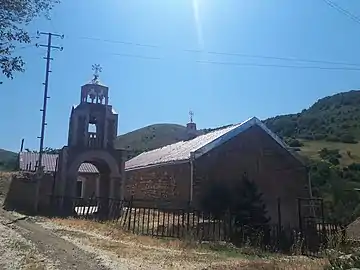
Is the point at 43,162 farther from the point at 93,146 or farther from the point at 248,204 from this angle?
the point at 248,204

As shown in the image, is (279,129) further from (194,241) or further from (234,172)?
(194,241)

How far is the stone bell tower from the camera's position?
27.6 m

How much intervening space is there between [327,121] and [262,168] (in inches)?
2089

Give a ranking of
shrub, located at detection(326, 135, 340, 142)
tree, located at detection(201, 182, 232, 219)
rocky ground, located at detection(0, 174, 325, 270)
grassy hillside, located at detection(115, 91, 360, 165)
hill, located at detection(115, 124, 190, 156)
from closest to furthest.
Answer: rocky ground, located at detection(0, 174, 325, 270) → tree, located at detection(201, 182, 232, 219) → grassy hillside, located at detection(115, 91, 360, 165) → shrub, located at detection(326, 135, 340, 142) → hill, located at detection(115, 124, 190, 156)

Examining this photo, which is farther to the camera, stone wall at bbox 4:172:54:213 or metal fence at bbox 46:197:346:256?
stone wall at bbox 4:172:54:213

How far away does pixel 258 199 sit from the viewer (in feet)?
82.4

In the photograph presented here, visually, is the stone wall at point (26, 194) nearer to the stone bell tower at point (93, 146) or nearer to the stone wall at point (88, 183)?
the stone bell tower at point (93, 146)

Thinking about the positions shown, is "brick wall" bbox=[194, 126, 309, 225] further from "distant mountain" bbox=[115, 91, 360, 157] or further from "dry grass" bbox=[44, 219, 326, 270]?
"distant mountain" bbox=[115, 91, 360, 157]

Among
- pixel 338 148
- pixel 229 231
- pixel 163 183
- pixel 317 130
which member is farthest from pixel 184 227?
pixel 317 130

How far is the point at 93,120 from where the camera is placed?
29.4 metres

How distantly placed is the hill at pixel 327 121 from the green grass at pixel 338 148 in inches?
58.8

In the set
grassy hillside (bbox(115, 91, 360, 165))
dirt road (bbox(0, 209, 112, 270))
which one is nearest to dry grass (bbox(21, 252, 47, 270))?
dirt road (bbox(0, 209, 112, 270))

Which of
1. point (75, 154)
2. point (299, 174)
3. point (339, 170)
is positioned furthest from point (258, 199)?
point (339, 170)

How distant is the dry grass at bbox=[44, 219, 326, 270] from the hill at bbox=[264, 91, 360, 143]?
54575 millimetres
